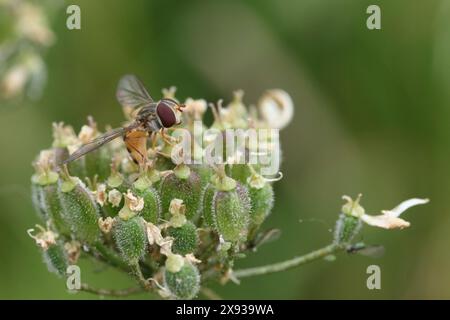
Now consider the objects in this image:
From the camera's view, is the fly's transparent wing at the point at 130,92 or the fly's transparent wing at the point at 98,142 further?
the fly's transparent wing at the point at 130,92

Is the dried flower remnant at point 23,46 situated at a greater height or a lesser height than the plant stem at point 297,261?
greater

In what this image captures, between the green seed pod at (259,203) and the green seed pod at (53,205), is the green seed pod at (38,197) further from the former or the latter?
the green seed pod at (259,203)

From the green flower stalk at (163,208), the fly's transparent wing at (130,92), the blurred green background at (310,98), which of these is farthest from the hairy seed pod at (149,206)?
the blurred green background at (310,98)

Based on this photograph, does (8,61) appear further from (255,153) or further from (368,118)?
(368,118)

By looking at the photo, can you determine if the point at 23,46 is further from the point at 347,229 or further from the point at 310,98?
the point at 347,229

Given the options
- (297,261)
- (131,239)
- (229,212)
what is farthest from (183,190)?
(297,261)

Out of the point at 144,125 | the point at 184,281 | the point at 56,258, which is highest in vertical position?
the point at 144,125
